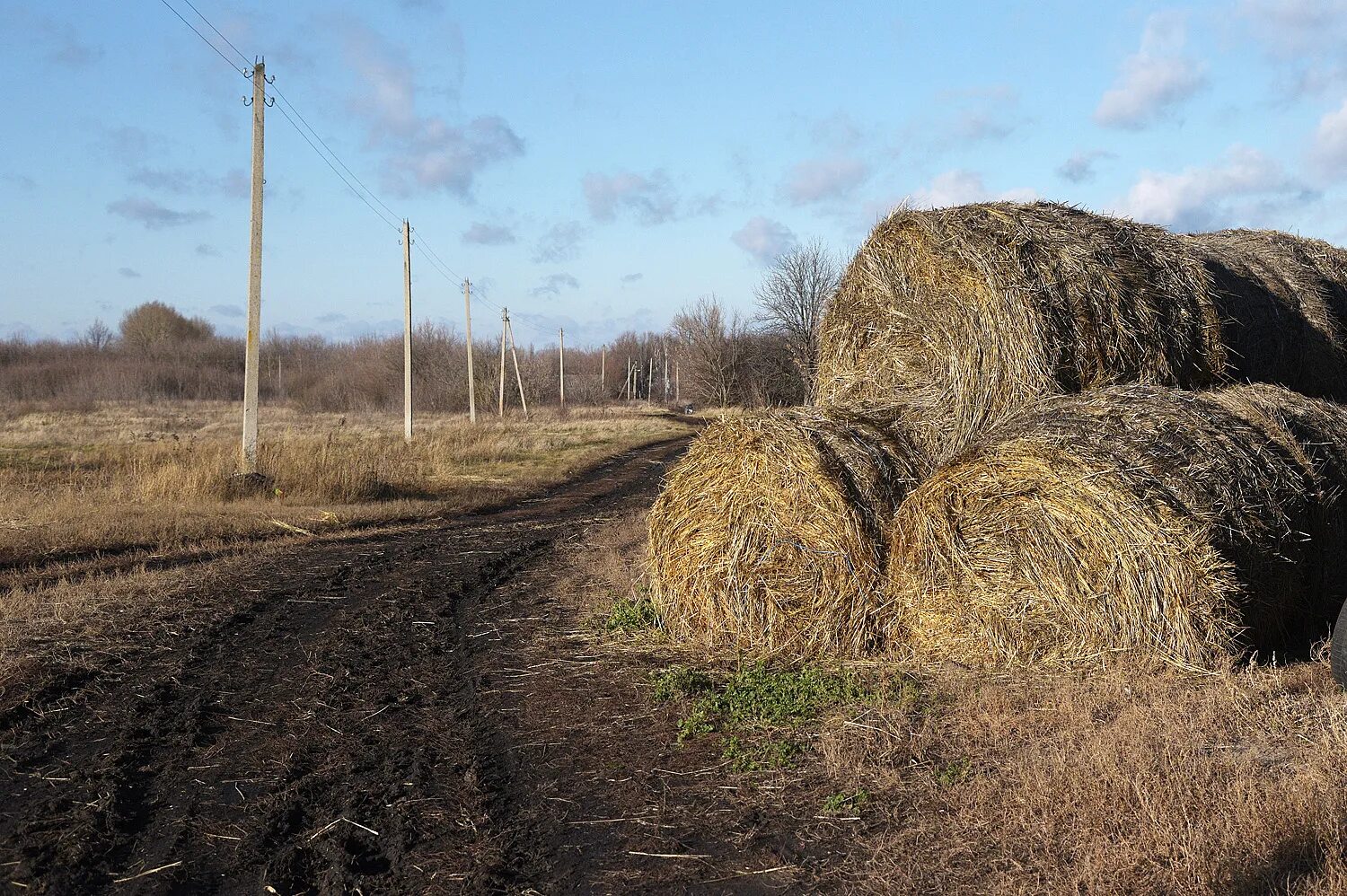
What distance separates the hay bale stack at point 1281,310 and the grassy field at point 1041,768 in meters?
3.75

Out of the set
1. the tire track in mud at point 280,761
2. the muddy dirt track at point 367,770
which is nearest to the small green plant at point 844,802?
the muddy dirt track at point 367,770

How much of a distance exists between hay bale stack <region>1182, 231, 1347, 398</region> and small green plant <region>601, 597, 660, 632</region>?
185 inches

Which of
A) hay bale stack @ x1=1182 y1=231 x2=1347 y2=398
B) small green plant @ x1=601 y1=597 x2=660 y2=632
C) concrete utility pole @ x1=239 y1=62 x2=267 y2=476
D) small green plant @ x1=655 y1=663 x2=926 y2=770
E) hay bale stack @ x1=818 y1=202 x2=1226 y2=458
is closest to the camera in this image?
small green plant @ x1=655 y1=663 x2=926 y2=770

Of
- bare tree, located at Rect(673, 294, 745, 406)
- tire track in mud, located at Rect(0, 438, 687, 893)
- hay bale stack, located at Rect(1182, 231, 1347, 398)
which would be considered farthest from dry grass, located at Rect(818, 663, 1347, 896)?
bare tree, located at Rect(673, 294, 745, 406)

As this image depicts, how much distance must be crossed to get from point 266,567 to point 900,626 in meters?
6.17

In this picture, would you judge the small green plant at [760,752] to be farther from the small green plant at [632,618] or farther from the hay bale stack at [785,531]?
the small green plant at [632,618]

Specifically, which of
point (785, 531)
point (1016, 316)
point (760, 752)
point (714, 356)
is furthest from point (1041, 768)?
point (714, 356)

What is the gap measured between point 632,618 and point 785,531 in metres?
1.48

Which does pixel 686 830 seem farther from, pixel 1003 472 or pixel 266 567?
pixel 266 567

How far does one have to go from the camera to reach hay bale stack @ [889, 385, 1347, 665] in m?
5.40

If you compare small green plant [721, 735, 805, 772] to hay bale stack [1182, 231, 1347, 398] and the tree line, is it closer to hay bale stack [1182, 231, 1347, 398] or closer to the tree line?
hay bale stack [1182, 231, 1347, 398]

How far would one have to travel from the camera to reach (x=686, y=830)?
4020 mm

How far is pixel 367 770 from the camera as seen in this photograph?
4.65m

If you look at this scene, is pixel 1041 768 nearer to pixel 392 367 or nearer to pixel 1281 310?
pixel 1281 310
